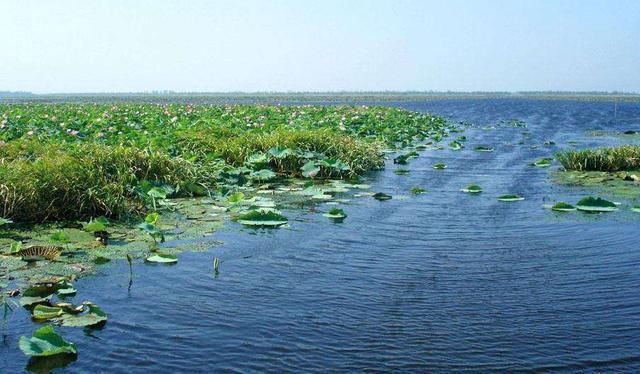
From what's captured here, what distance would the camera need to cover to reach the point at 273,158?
11.6 m

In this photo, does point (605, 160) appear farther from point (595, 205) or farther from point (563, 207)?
point (563, 207)

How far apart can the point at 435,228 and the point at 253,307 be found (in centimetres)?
352

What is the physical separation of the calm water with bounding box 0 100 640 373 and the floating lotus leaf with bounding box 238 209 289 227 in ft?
0.62

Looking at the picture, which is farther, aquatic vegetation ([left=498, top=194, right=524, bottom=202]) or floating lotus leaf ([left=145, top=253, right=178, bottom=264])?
aquatic vegetation ([left=498, top=194, right=524, bottom=202])

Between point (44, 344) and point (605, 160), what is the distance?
1147 cm

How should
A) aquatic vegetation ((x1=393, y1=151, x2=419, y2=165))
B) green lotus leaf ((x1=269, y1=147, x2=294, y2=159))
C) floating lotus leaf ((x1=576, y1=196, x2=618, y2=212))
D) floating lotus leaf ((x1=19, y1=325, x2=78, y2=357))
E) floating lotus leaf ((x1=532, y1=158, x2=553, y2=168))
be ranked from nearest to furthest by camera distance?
floating lotus leaf ((x1=19, y1=325, x2=78, y2=357)), floating lotus leaf ((x1=576, y1=196, x2=618, y2=212)), green lotus leaf ((x1=269, y1=147, x2=294, y2=159)), floating lotus leaf ((x1=532, y1=158, x2=553, y2=168)), aquatic vegetation ((x1=393, y1=151, x2=419, y2=165))

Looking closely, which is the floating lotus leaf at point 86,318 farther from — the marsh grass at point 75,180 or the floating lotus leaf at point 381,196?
the floating lotus leaf at point 381,196

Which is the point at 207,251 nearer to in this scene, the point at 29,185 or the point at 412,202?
the point at 29,185

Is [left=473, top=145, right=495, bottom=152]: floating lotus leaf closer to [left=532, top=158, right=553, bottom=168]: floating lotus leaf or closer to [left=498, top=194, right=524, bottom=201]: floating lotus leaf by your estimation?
[left=532, top=158, right=553, bottom=168]: floating lotus leaf

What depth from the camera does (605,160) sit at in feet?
→ 41.1

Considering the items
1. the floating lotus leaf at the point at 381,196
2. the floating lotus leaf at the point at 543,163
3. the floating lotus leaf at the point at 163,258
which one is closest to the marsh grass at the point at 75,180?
the floating lotus leaf at the point at 163,258

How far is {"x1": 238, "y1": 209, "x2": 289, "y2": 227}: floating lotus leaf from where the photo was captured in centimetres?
746

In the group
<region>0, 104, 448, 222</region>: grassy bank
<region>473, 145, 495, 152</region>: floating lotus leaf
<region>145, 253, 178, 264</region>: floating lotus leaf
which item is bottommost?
<region>473, 145, 495, 152</region>: floating lotus leaf

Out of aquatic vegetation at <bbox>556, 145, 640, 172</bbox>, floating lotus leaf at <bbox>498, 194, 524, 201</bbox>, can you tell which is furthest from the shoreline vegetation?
aquatic vegetation at <bbox>556, 145, 640, 172</bbox>
